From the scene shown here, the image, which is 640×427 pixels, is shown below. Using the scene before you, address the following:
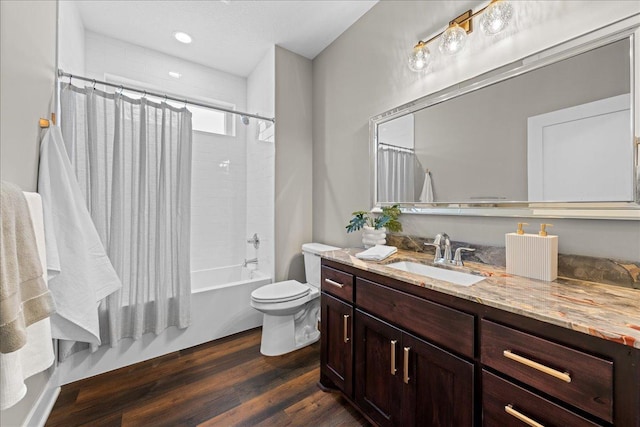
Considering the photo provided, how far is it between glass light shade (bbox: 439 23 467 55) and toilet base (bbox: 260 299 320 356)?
2045 millimetres

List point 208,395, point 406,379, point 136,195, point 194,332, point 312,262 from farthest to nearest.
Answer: point 312,262 → point 194,332 → point 136,195 → point 208,395 → point 406,379

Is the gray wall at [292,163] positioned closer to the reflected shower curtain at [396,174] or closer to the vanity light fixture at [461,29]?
the reflected shower curtain at [396,174]

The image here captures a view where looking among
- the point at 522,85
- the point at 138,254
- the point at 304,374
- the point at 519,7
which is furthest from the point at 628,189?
the point at 138,254

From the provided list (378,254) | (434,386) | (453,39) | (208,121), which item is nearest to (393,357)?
(434,386)

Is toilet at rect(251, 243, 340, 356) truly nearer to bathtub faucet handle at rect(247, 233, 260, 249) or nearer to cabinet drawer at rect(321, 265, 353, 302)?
cabinet drawer at rect(321, 265, 353, 302)

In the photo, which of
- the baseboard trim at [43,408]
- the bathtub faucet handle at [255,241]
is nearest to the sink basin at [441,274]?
the bathtub faucet handle at [255,241]

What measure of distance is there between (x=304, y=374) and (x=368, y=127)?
6.33 ft

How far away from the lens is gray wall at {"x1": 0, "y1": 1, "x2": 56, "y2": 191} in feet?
3.48

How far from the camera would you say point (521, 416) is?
0.79 meters

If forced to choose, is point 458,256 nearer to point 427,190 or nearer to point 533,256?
point 533,256

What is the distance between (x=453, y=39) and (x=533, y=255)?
3.98 feet

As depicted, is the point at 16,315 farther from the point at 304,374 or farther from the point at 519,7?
the point at 519,7

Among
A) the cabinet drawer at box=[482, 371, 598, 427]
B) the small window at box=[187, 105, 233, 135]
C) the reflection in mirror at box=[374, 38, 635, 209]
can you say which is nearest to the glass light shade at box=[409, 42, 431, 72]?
the reflection in mirror at box=[374, 38, 635, 209]

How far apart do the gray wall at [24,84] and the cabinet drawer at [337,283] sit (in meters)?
1.53
